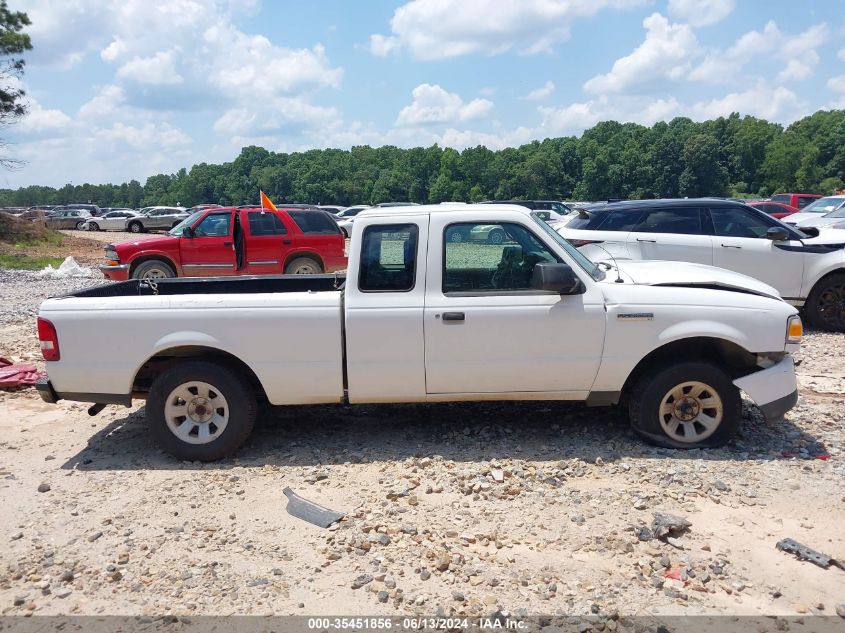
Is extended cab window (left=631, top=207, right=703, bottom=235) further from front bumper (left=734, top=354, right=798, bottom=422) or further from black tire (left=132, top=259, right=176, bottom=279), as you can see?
black tire (left=132, top=259, right=176, bottom=279)

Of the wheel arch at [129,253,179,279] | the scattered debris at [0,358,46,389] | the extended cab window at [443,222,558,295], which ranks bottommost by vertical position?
the scattered debris at [0,358,46,389]

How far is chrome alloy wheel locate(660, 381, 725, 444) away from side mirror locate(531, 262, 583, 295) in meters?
A: 1.20

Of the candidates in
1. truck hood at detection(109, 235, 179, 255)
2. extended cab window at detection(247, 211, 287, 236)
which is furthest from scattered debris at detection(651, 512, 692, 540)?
truck hood at detection(109, 235, 179, 255)

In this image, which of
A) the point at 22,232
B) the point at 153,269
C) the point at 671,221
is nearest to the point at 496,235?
the point at 671,221

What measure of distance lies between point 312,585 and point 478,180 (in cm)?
10246

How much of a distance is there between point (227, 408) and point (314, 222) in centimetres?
1014

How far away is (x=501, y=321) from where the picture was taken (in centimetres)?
500

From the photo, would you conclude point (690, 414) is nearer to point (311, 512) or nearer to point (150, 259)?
point (311, 512)

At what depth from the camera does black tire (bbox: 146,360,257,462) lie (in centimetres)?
511

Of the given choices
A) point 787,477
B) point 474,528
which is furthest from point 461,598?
point 787,477

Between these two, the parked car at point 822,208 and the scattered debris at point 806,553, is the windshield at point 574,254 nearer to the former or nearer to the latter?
the scattered debris at point 806,553

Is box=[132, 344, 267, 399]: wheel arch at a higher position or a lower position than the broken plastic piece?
higher

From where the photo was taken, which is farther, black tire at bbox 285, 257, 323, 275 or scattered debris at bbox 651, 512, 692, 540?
black tire at bbox 285, 257, 323, 275

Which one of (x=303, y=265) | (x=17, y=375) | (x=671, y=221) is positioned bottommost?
(x=17, y=375)
